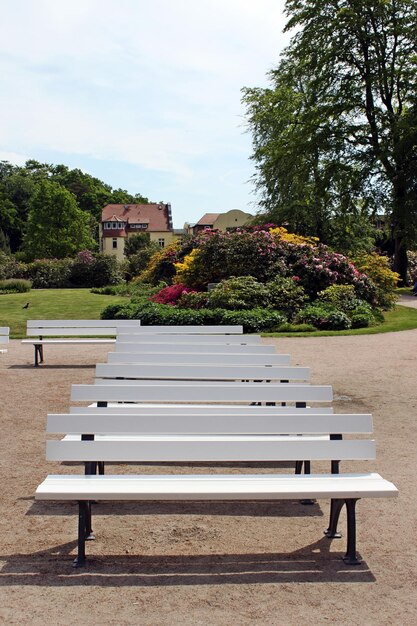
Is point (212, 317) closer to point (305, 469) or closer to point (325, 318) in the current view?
point (325, 318)

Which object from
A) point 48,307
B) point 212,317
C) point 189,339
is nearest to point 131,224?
point 48,307

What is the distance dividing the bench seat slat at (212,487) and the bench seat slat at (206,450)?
13 centimetres

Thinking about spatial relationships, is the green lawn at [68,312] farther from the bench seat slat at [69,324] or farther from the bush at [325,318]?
→ the bench seat slat at [69,324]

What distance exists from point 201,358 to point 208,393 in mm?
1949

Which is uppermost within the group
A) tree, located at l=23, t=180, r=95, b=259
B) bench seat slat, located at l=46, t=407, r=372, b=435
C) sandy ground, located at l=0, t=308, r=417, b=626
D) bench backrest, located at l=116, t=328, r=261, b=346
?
tree, located at l=23, t=180, r=95, b=259

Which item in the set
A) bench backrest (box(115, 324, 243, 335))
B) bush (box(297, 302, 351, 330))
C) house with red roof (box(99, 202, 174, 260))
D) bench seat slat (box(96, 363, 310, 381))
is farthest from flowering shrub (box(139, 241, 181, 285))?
house with red roof (box(99, 202, 174, 260))

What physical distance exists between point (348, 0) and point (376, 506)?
1213 inches

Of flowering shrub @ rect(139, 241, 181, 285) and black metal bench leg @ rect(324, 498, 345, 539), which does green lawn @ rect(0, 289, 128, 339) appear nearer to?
flowering shrub @ rect(139, 241, 181, 285)

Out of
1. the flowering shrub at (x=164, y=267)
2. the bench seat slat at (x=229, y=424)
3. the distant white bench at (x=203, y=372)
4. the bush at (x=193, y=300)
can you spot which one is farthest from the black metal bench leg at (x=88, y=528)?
the flowering shrub at (x=164, y=267)

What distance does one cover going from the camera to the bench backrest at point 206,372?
6229 millimetres

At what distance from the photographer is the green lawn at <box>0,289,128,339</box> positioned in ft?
62.6

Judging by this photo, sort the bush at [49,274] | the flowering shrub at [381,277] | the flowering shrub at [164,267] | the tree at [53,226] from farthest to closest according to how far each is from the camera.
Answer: the tree at [53,226]
the bush at [49,274]
the flowering shrub at [164,267]
the flowering shrub at [381,277]

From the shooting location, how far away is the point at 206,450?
4.31 m

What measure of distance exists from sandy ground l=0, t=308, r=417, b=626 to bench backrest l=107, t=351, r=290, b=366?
1545mm
